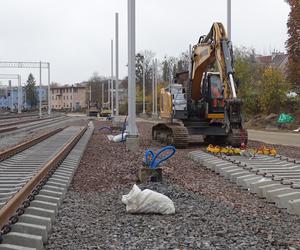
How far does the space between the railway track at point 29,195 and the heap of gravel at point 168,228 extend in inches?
9.3

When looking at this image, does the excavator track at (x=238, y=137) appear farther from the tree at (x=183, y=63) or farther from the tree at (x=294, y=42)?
the tree at (x=183, y=63)

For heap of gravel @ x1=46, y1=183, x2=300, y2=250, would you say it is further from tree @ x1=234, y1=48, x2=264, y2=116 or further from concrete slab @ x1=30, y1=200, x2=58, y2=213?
tree @ x1=234, y1=48, x2=264, y2=116

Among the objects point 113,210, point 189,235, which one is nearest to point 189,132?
point 113,210

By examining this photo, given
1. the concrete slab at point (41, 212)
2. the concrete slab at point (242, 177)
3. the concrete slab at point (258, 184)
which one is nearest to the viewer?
the concrete slab at point (41, 212)

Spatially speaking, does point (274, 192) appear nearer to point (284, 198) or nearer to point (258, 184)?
point (284, 198)

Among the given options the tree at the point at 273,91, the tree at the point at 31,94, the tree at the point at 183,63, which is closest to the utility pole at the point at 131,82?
the tree at the point at 273,91

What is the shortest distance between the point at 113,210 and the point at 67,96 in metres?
176

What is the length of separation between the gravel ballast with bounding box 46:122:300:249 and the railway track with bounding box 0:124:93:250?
231mm

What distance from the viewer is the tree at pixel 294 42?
139 feet

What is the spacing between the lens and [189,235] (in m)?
6.30

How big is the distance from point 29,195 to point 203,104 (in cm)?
1424

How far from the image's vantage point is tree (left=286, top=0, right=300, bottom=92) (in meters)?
42.3

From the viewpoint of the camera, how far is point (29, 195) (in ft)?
25.8

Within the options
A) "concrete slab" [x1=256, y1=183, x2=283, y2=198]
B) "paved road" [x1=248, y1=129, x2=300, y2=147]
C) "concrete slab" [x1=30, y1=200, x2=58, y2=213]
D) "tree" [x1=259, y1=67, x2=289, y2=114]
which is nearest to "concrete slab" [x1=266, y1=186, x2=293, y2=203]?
"concrete slab" [x1=256, y1=183, x2=283, y2=198]
